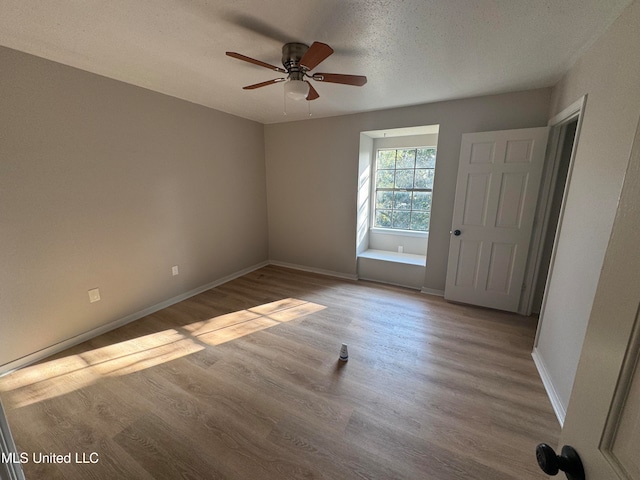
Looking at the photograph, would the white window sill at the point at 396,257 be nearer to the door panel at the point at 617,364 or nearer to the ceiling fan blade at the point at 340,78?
the ceiling fan blade at the point at 340,78

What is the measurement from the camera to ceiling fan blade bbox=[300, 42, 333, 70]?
1496 millimetres

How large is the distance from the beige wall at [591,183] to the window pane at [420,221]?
6.48 feet

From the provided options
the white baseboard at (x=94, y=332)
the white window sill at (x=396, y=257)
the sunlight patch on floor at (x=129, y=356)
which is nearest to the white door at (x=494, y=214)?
the white window sill at (x=396, y=257)

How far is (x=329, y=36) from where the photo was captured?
1752mm

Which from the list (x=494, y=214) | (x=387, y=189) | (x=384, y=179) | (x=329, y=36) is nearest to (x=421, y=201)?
(x=387, y=189)

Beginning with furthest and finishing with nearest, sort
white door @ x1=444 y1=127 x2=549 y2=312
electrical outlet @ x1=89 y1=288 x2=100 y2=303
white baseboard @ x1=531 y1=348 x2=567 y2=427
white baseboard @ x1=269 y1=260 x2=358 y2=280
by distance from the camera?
1. white baseboard @ x1=269 y1=260 x2=358 y2=280
2. white door @ x1=444 y1=127 x2=549 y2=312
3. electrical outlet @ x1=89 y1=288 x2=100 y2=303
4. white baseboard @ x1=531 y1=348 x2=567 y2=427

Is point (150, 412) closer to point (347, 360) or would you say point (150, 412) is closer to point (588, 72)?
point (347, 360)

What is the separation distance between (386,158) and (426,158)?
0.60 metres

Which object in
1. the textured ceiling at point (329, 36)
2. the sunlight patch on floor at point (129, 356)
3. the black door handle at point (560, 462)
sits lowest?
the sunlight patch on floor at point (129, 356)

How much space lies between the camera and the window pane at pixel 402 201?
4.11m

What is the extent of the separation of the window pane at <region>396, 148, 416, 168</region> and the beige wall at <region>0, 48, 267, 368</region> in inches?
100

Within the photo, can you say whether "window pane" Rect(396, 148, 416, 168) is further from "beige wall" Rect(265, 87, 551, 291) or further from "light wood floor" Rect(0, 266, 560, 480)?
"light wood floor" Rect(0, 266, 560, 480)

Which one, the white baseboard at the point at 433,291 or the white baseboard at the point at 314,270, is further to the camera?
the white baseboard at the point at 314,270

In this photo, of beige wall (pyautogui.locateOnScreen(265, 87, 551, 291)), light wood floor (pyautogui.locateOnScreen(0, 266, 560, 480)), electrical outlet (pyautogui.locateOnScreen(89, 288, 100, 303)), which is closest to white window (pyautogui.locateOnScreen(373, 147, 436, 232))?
beige wall (pyautogui.locateOnScreen(265, 87, 551, 291))
